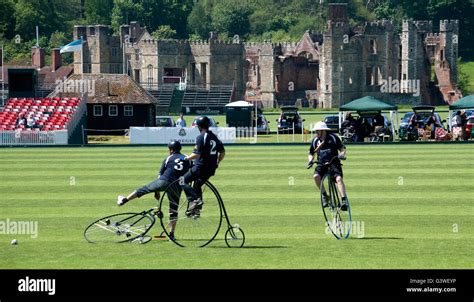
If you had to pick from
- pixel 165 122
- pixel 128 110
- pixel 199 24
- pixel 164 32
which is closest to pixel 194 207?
pixel 165 122

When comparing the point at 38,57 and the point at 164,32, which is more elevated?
the point at 164,32

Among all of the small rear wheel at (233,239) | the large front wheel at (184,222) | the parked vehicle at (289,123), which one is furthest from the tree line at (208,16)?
the small rear wheel at (233,239)

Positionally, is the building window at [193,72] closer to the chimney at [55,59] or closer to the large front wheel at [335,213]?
the chimney at [55,59]

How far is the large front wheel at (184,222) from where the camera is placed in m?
20.8

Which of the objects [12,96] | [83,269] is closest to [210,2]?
[12,96]

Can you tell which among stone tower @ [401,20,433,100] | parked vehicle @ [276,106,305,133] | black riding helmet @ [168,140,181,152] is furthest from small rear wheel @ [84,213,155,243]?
stone tower @ [401,20,433,100]

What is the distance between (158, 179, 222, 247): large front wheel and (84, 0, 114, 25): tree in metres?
147

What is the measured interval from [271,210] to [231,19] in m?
154

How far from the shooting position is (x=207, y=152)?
21.0 meters

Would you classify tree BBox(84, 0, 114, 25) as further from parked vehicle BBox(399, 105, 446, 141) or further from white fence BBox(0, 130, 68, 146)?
white fence BBox(0, 130, 68, 146)

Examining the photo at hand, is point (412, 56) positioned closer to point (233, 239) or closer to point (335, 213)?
point (335, 213)

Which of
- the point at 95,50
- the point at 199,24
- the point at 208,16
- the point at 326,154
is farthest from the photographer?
the point at 208,16

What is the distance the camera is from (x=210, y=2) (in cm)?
19212

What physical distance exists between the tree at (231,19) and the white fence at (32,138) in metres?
126
